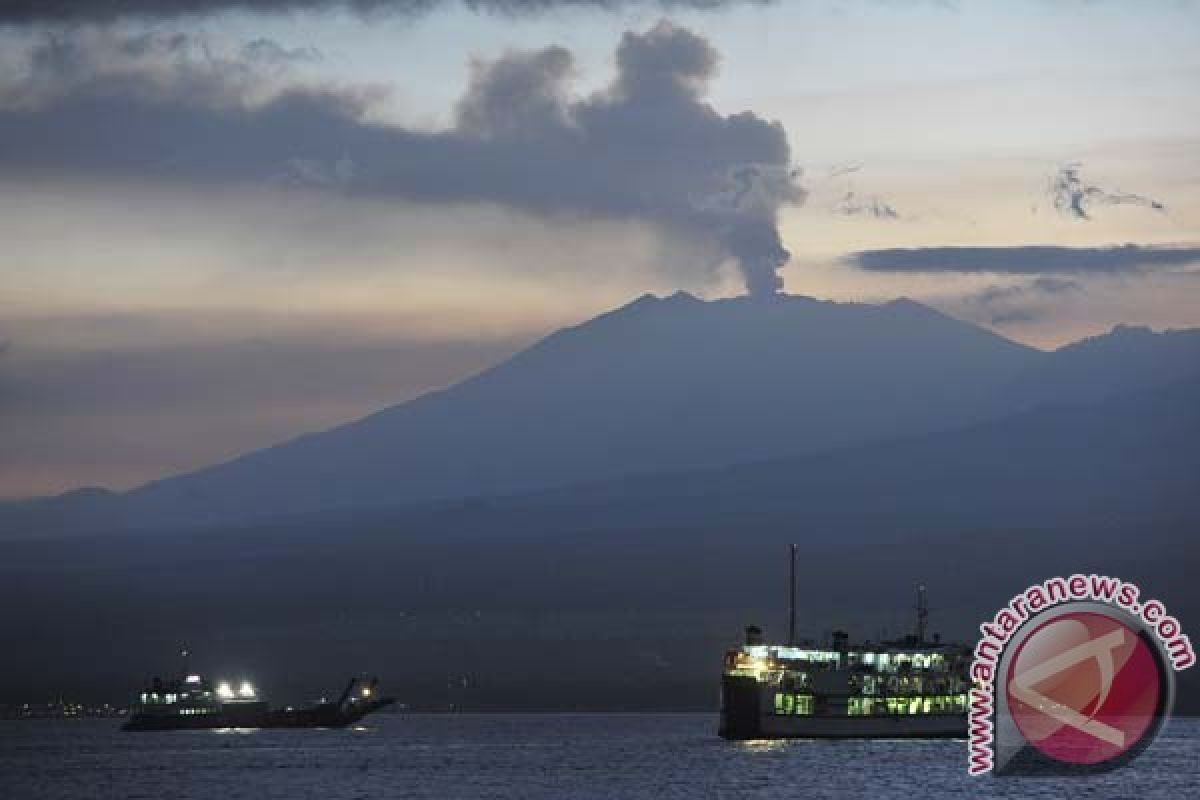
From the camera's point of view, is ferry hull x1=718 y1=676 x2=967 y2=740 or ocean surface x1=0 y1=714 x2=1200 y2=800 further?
ferry hull x1=718 y1=676 x2=967 y2=740

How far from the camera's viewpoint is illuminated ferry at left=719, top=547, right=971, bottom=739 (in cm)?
18925

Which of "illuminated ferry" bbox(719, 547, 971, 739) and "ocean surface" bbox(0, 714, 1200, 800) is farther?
"illuminated ferry" bbox(719, 547, 971, 739)

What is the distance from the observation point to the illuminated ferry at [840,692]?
189 metres

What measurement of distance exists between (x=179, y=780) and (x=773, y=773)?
42124 mm

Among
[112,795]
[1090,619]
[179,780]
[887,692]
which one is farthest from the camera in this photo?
[887,692]

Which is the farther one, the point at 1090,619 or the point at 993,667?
the point at 1090,619

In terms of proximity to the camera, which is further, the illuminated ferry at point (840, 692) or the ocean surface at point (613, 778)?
the illuminated ferry at point (840, 692)

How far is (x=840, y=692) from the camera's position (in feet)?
627

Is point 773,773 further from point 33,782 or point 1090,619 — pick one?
point 1090,619

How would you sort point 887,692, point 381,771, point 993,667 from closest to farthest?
1. point 993,667
2. point 381,771
3. point 887,692

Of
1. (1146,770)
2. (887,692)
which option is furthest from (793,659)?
(1146,770)

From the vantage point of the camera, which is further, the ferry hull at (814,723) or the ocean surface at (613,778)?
the ferry hull at (814,723)

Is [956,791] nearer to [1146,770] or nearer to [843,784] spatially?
[843,784]

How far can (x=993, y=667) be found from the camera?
2995 inches
